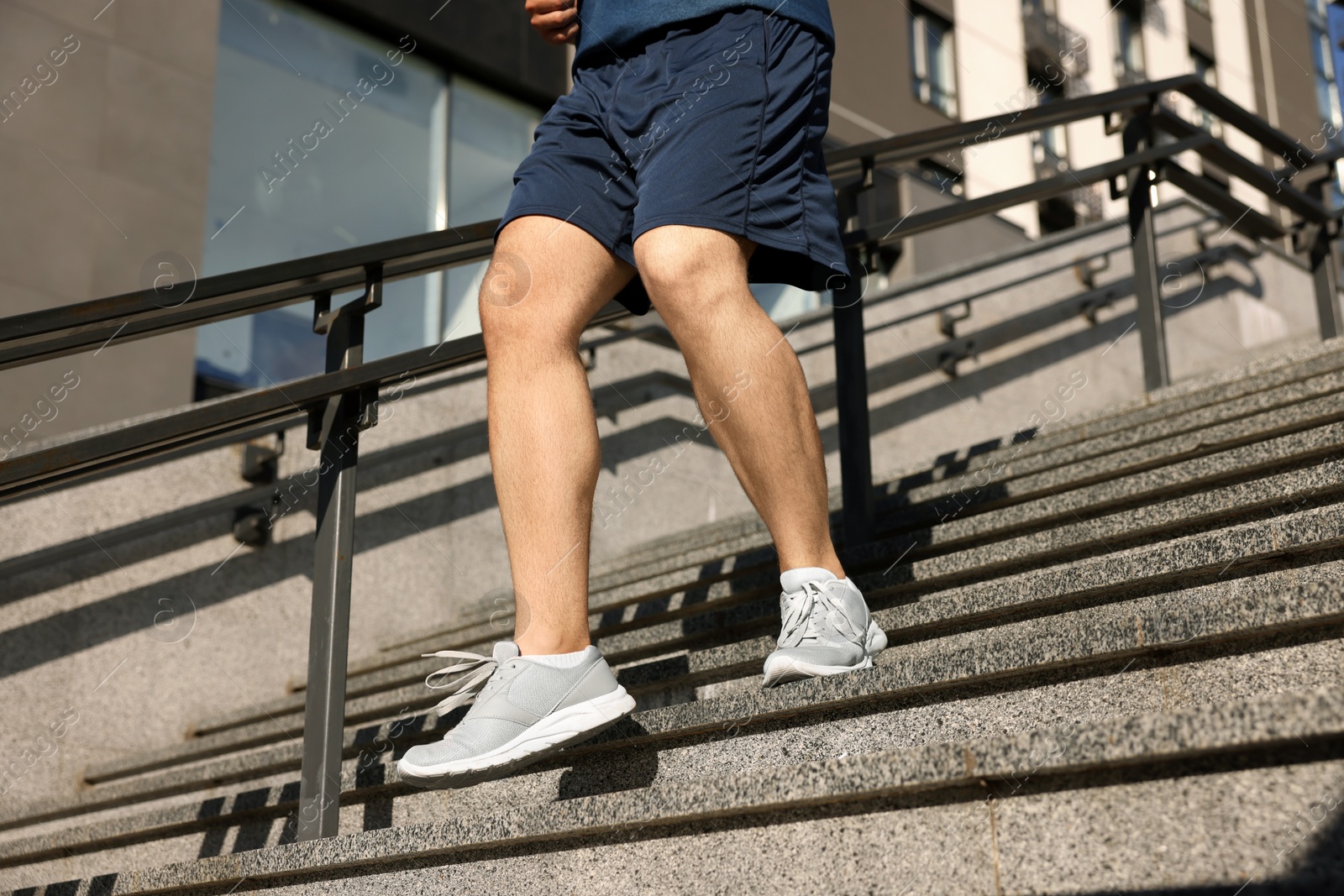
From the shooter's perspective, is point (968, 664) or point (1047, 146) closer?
point (968, 664)

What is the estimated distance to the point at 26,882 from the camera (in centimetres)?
307

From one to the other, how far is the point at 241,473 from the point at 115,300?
249cm

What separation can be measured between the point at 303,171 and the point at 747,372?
571cm

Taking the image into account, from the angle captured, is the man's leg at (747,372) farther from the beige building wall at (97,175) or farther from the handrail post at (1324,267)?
the beige building wall at (97,175)

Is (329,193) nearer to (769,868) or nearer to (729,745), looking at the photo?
(729,745)

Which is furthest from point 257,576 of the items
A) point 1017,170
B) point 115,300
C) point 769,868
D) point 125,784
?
point 1017,170

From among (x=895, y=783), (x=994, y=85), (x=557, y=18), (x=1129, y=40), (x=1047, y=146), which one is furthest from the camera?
(x=1129, y=40)

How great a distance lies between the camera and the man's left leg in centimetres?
191

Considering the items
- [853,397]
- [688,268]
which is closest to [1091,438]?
[853,397]

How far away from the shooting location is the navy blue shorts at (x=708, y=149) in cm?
197

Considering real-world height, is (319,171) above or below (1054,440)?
above

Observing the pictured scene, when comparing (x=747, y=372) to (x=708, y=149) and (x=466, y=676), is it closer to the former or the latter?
(x=708, y=149)

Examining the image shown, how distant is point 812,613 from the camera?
6.27 ft

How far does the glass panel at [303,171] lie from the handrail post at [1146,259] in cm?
395
